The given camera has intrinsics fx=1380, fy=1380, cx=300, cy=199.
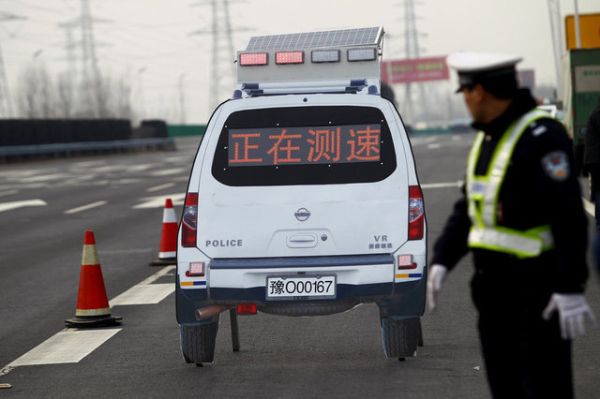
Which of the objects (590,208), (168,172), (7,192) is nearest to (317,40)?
(590,208)

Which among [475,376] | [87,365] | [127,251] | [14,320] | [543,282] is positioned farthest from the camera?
[127,251]

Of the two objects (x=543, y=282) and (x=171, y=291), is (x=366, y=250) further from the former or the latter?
(x=171, y=291)

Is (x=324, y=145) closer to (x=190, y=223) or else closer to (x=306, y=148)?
(x=306, y=148)

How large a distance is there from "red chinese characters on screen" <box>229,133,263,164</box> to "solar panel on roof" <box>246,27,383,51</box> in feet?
4.78

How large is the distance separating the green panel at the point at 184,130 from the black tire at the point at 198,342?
293 ft

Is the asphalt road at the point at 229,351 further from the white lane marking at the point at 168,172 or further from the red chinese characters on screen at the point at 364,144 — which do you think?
the white lane marking at the point at 168,172

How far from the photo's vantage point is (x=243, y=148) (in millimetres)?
8945

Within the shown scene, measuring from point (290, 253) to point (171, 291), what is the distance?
4.78 m

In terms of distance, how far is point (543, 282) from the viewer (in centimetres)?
488

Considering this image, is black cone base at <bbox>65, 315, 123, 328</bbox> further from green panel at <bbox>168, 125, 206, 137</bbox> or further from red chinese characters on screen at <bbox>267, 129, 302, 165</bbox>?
green panel at <bbox>168, 125, 206, 137</bbox>

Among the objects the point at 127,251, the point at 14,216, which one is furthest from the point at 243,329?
the point at 14,216

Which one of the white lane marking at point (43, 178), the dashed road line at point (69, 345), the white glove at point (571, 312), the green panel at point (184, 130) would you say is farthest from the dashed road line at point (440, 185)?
the green panel at point (184, 130)

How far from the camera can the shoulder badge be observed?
479 cm

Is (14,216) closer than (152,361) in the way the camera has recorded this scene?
No
